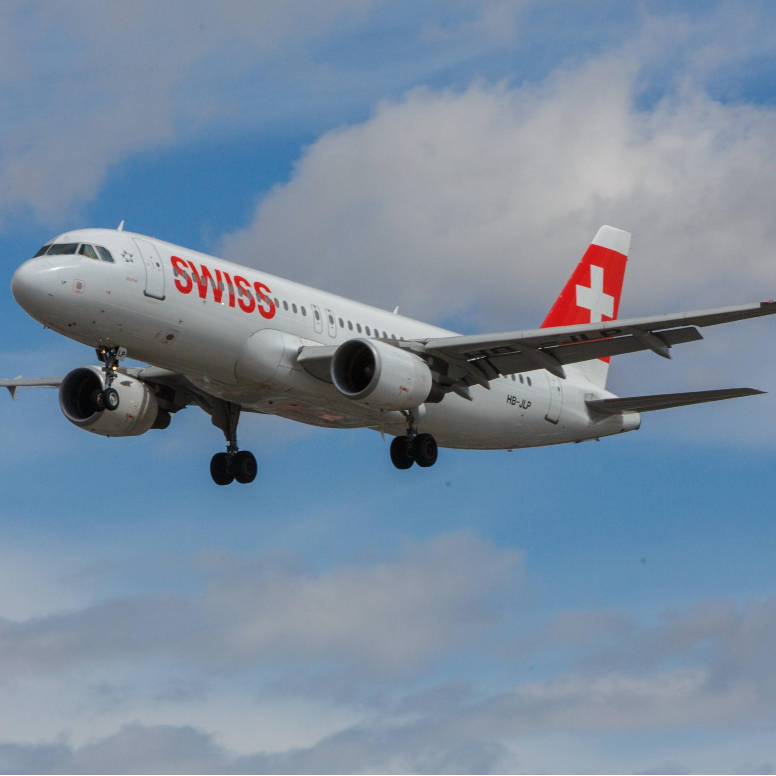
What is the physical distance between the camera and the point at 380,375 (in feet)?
113

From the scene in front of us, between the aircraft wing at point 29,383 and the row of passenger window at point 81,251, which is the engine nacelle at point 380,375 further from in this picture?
the aircraft wing at point 29,383

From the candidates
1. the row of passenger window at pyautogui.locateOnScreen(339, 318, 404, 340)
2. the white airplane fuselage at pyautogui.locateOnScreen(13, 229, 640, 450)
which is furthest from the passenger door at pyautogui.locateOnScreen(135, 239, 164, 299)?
the row of passenger window at pyautogui.locateOnScreen(339, 318, 404, 340)

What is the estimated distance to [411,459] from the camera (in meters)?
38.6

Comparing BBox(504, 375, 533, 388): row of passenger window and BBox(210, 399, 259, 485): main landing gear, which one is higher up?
BBox(504, 375, 533, 388): row of passenger window

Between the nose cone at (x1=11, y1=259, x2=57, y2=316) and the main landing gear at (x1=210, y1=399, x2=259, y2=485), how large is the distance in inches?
372

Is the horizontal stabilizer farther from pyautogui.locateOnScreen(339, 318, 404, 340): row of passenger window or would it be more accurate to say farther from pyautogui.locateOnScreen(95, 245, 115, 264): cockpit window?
pyautogui.locateOnScreen(95, 245, 115, 264): cockpit window

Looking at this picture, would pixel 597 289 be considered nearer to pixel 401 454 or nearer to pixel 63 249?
pixel 401 454

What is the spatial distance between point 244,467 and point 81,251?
10.1 metres

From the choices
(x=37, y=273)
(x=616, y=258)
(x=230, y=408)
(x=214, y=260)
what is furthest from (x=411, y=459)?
(x=616, y=258)

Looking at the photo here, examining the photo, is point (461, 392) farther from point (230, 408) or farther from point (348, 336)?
point (230, 408)

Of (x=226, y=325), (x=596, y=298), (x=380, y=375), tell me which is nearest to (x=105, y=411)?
(x=226, y=325)

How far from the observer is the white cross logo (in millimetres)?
48062

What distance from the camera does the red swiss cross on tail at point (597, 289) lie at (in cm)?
4662

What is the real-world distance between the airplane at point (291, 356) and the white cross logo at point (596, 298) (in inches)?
218
